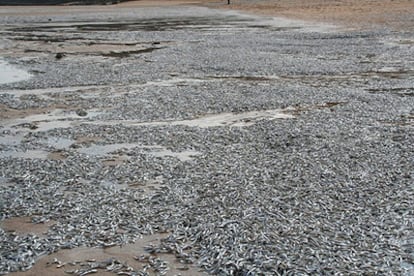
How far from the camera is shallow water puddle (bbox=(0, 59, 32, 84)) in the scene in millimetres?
24100

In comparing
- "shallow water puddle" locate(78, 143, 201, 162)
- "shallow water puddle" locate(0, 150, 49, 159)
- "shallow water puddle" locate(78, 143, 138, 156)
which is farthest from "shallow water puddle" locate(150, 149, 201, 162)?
"shallow water puddle" locate(0, 150, 49, 159)

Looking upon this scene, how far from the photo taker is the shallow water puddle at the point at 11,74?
24.1m

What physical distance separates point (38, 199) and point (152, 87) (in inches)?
455

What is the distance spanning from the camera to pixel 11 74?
1011 inches

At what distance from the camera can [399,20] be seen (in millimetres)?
46938

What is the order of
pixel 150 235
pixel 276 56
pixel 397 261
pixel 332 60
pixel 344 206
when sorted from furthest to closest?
pixel 276 56, pixel 332 60, pixel 344 206, pixel 150 235, pixel 397 261

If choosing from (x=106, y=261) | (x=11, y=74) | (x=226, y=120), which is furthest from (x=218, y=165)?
(x=11, y=74)

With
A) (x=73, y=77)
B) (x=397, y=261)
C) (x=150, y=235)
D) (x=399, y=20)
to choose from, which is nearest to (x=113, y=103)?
(x=73, y=77)

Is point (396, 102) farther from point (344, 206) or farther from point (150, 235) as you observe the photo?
point (150, 235)

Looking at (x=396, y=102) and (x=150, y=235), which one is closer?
(x=150, y=235)

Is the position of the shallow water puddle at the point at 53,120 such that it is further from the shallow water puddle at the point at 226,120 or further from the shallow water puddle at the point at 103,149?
the shallow water puddle at the point at 103,149

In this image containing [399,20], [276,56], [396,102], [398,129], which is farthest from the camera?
[399,20]

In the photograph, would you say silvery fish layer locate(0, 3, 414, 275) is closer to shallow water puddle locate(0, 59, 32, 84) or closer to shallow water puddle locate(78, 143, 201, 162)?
shallow water puddle locate(78, 143, 201, 162)

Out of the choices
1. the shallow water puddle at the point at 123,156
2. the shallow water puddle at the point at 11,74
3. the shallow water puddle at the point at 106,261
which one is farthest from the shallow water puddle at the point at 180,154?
the shallow water puddle at the point at 11,74
